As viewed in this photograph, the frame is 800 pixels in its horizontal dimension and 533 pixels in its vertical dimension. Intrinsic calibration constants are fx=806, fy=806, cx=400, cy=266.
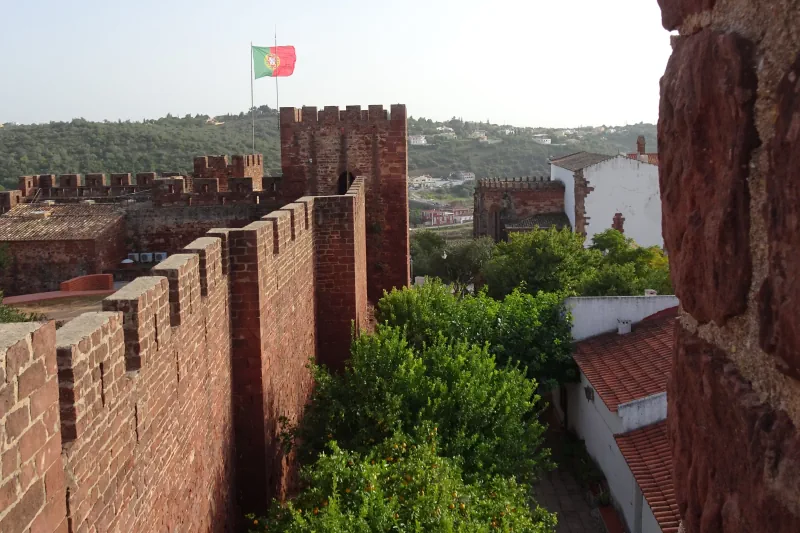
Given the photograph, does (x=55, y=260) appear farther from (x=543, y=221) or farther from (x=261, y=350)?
(x=543, y=221)

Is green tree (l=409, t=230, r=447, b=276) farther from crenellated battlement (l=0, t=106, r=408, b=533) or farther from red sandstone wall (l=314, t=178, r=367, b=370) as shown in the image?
red sandstone wall (l=314, t=178, r=367, b=370)

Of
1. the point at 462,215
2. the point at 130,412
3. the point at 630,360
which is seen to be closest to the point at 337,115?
the point at 630,360

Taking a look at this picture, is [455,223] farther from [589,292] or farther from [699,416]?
[699,416]

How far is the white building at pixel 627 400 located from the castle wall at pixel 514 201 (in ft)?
57.2

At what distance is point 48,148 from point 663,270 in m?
47.4


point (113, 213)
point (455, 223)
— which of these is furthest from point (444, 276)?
point (455, 223)

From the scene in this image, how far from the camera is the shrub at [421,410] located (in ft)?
30.9

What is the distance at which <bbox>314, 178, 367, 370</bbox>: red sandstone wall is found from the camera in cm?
1274

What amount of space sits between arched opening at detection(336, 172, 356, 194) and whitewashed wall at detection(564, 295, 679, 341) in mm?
5631

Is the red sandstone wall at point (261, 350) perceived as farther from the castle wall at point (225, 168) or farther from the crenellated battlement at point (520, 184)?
the crenellated battlement at point (520, 184)

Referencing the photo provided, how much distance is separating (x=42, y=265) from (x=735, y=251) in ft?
74.7

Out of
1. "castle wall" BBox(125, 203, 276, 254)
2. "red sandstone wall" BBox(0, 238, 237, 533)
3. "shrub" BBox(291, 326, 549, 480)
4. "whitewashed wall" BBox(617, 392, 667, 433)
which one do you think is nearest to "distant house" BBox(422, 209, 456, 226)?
"castle wall" BBox(125, 203, 276, 254)

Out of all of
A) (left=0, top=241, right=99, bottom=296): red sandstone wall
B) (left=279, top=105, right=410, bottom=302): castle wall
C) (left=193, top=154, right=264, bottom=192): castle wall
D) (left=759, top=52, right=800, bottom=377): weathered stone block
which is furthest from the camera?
(left=193, top=154, right=264, bottom=192): castle wall

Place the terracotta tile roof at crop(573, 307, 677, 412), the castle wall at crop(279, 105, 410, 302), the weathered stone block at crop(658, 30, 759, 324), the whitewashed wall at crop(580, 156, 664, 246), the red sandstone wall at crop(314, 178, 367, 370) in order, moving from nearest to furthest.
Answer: the weathered stone block at crop(658, 30, 759, 324), the red sandstone wall at crop(314, 178, 367, 370), the terracotta tile roof at crop(573, 307, 677, 412), the castle wall at crop(279, 105, 410, 302), the whitewashed wall at crop(580, 156, 664, 246)
